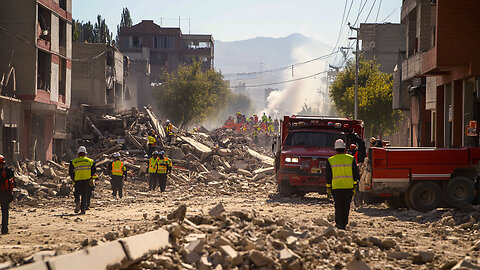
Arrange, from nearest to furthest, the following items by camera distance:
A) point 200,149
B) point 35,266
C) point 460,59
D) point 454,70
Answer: point 35,266
point 460,59
point 454,70
point 200,149

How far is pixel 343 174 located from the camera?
12.7 m

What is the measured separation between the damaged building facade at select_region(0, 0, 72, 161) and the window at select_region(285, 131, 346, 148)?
1474 centimetres

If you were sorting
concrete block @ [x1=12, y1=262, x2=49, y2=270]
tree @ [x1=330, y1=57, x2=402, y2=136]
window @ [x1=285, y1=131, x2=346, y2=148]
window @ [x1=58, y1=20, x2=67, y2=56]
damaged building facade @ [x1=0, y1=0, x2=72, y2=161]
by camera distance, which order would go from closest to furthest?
concrete block @ [x1=12, y1=262, x2=49, y2=270] → window @ [x1=285, y1=131, x2=346, y2=148] → damaged building facade @ [x1=0, y1=0, x2=72, y2=161] → window @ [x1=58, y1=20, x2=67, y2=56] → tree @ [x1=330, y1=57, x2=402, y2=136]

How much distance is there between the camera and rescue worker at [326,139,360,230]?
12.7 metres

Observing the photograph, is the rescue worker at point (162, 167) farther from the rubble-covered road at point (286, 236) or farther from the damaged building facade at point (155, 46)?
the damaged building facade at point (155, 46)

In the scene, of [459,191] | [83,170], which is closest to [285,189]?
[459,191]

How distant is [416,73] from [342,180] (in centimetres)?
2422

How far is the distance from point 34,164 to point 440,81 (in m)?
18.8

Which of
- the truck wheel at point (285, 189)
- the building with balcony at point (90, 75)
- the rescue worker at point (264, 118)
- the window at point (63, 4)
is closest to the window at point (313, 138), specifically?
the truck wheel at point (285, 189)

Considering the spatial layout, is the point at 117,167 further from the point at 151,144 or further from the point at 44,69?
the point at 44,69

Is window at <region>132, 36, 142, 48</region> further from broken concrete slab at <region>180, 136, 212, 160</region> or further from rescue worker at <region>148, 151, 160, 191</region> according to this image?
rescue worker at <region>148, 151, 160, 191</region>

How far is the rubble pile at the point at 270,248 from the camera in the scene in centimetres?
876

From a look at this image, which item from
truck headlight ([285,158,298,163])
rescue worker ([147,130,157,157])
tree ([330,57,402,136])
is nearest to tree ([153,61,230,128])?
tree ([330,57,402,136])

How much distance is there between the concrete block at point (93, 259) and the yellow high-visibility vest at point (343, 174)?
5454 millimetres
